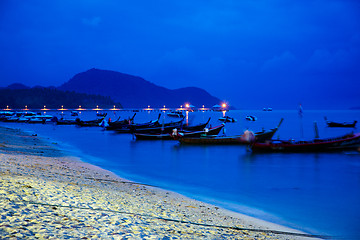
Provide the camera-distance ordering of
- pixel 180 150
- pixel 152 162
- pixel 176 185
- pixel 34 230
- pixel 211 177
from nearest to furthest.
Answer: pixel 34 230 < pixel 176 185 < pixel 211 177 < pixel 152 162 < pixel 180 150

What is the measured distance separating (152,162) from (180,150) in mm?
5652

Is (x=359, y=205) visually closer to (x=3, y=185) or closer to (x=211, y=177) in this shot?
(x=211, y=177)

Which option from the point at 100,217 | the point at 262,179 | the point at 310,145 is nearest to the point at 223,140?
the point at 310,145

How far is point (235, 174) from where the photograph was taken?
59.3 ft

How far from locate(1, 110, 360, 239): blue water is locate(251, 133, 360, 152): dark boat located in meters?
0.59

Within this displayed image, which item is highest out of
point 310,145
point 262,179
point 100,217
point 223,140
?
point 310,145

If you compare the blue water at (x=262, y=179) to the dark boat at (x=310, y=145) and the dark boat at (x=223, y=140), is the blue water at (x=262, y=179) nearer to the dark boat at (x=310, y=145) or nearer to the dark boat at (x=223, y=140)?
the dark boat at (x=310, y=145)

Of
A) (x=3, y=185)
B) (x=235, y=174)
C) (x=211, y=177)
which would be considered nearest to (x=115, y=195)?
(x=3, y=185)

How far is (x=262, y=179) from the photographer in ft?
54.2

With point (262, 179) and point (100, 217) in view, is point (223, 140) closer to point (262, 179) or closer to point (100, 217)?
point (262, 179)

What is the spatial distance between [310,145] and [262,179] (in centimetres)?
982

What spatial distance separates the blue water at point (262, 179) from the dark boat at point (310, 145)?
0.59 meters

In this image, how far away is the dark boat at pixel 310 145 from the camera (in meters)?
24.0

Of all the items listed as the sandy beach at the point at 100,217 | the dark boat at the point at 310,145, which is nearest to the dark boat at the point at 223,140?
the dark boat at the point at 310,145
